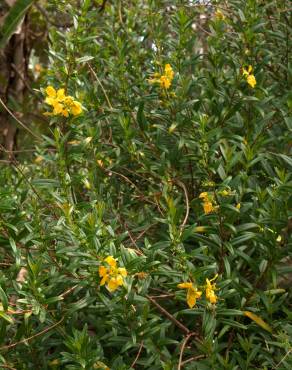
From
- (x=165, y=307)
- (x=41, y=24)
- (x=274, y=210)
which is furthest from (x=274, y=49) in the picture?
(x=41, y=24)

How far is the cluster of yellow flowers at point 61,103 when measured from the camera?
1.86 m

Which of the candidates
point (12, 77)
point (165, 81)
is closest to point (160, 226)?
point (165, 81)

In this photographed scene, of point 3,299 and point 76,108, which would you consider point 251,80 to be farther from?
point 3,299

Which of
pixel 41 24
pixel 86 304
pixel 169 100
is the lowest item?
pixel 41 24

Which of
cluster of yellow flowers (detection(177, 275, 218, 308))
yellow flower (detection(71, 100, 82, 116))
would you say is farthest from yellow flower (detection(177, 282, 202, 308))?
yellow flower (detection(71, 100, 82, 116))

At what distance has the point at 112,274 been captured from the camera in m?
1.61

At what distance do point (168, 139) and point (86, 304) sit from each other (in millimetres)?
813

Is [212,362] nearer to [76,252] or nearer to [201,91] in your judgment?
[76,252]

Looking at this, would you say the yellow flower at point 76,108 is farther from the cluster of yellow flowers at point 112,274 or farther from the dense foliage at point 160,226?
the cluster of yellow flowers at point 112,274

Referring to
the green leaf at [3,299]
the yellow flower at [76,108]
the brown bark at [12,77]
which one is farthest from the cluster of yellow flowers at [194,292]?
the brown bark at [12,77]

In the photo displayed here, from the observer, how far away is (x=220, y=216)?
1959 mm

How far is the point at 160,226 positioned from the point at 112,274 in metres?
0.70

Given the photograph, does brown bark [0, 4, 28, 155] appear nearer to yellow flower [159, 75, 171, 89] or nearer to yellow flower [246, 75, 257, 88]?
yellow flower [159, 75, 171, 89]

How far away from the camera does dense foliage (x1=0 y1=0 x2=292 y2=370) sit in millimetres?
1782
